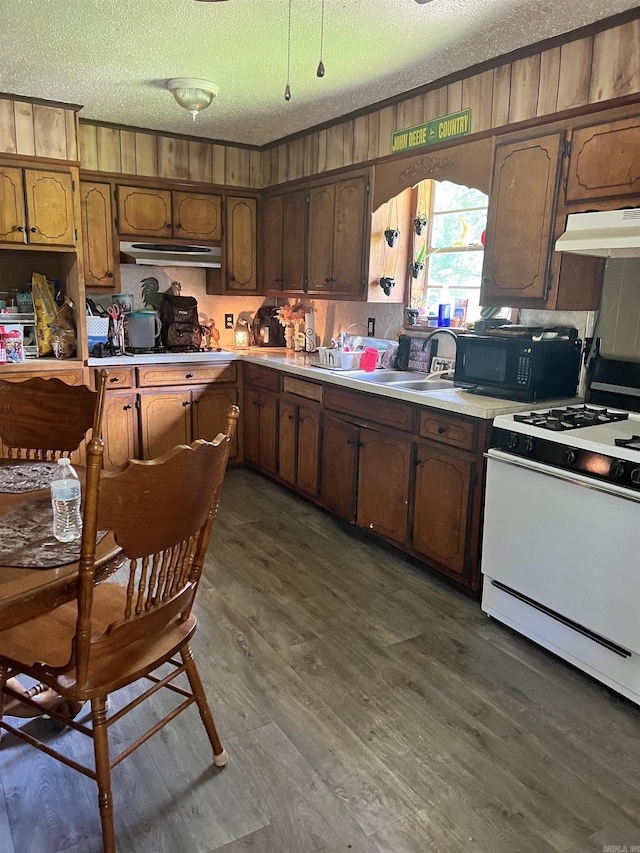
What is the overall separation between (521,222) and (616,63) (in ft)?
2.18

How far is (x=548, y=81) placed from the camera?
263 centimetres

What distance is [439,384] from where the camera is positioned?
11.4 ft

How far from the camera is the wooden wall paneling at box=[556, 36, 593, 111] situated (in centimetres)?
248

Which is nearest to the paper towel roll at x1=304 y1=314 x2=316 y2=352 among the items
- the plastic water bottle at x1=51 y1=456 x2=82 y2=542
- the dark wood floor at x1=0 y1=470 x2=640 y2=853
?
the dark wood floor at x1=0 y1=470 x2=640 y2=853

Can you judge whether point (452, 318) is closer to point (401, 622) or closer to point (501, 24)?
point (501, 24)

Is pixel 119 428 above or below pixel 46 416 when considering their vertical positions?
below

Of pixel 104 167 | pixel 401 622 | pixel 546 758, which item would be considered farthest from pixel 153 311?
pixel 546 758

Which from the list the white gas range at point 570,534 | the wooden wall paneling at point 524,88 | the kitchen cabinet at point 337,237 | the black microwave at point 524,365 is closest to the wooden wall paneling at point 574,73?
the wooden wall paneling at point 524,88

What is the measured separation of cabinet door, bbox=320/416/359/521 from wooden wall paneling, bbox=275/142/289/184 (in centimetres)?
199

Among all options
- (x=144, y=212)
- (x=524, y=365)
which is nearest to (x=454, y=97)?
(x=524, y=365)

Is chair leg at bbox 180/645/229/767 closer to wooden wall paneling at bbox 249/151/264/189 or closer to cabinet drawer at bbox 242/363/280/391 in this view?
cabinet drawer at bbox 242/363/280/391

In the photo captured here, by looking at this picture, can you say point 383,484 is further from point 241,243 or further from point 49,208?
point 49,208

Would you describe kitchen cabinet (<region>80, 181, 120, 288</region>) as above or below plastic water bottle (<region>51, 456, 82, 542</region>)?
above

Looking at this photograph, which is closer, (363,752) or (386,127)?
(363,752)
